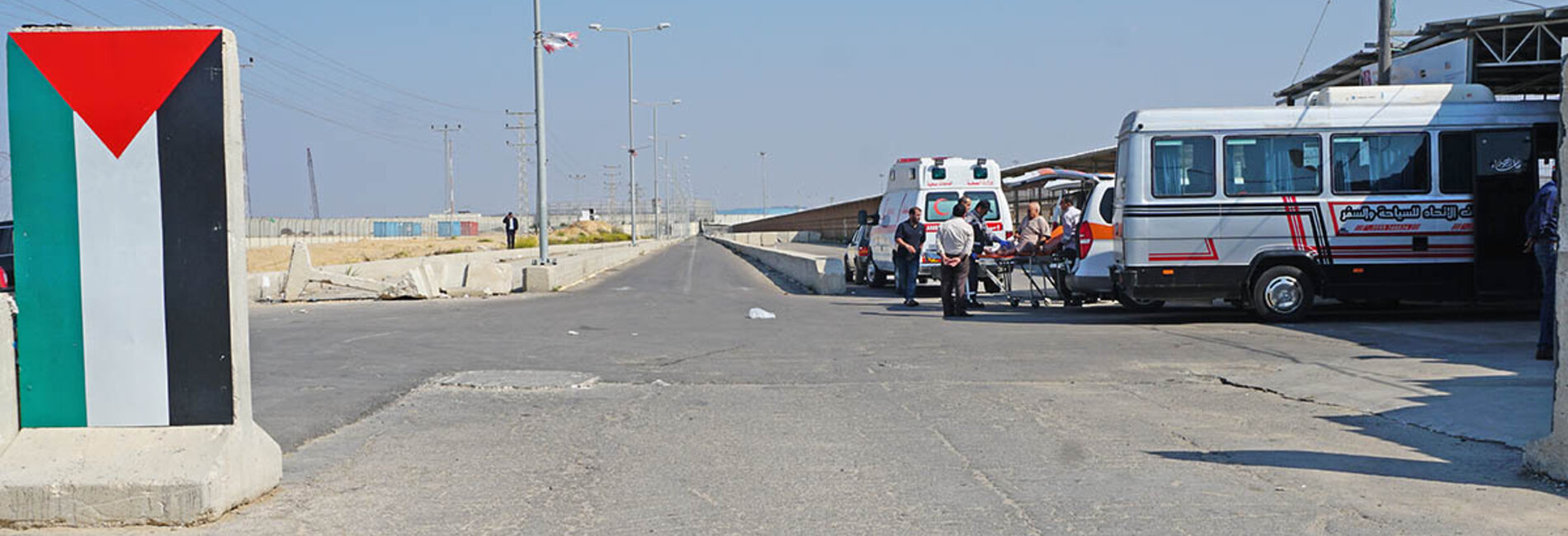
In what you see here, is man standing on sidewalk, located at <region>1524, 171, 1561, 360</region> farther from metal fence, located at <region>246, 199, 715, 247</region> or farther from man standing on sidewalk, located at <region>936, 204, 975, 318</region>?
metal fence, located at <region>246, 199, 715, 247</region>

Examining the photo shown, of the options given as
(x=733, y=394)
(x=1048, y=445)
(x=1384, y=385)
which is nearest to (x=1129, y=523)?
(x=1048, y=445)

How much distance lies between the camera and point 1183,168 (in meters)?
15.6

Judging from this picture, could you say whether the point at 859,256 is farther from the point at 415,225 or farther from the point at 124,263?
the point at 415,225

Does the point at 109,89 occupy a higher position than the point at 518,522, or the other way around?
the point at 109,89

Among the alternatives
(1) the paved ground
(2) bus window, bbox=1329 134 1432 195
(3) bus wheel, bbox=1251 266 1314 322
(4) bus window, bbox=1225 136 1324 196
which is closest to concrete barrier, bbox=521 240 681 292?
(1) the paved ground

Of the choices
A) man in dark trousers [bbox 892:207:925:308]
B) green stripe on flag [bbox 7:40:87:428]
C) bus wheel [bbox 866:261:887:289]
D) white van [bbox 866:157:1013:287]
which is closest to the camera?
green stripe on flag [bbox 7:40:87:428]

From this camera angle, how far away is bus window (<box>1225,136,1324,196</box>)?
1552cm

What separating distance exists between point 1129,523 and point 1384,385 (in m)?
5.40

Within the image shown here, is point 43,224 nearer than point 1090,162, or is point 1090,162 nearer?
point 43,224

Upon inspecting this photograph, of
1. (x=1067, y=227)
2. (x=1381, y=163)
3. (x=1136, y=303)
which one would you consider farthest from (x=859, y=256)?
(x=1381, y=163)

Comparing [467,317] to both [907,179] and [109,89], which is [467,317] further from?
[109,89]

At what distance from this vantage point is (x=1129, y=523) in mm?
5320

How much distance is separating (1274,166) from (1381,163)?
1357 mm

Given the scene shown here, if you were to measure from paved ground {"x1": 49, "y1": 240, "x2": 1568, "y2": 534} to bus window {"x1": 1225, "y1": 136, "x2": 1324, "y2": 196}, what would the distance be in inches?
75.3
